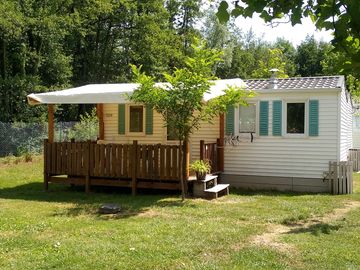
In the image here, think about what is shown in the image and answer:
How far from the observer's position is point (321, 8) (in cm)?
227

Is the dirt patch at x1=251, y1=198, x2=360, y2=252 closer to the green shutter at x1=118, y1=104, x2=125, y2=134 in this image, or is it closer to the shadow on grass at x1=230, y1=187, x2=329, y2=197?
the shadow on grass at x1=230, y1=187, x2=329, y2=197

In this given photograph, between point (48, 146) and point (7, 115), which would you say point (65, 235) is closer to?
point (48, 146)

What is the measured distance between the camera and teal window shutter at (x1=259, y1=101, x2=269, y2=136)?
12.0 metres

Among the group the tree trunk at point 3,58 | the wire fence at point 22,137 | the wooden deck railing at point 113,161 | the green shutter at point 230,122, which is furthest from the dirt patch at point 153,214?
the tree trunk at point 3,58

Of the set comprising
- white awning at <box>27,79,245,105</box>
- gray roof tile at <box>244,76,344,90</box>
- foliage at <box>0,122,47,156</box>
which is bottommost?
foliage at <box>0,122,47,156</box>

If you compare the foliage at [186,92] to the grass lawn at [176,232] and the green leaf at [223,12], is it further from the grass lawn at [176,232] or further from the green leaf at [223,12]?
the green leaf at [223,12]

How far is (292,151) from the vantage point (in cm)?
1180

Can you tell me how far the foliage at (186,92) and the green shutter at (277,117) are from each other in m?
2.59

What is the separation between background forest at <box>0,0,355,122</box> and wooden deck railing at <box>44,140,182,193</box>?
515 inches

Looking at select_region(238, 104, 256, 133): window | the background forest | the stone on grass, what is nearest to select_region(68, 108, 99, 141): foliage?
the background forest

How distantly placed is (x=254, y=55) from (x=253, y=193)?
133 ft

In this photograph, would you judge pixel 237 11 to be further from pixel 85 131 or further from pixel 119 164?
pixel 85 131

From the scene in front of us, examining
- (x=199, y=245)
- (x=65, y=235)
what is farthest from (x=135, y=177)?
(x=199, y=245)

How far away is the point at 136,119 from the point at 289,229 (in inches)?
290
